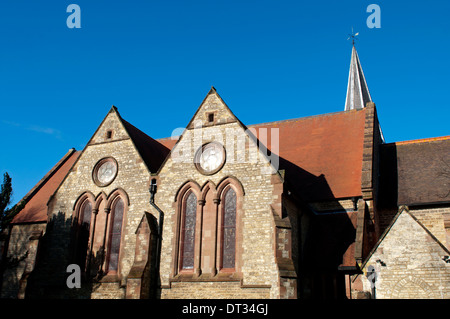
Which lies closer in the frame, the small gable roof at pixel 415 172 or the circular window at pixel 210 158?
the circular window at pixel 210 158

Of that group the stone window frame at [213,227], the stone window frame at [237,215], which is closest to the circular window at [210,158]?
the stone window frame at [213,227]

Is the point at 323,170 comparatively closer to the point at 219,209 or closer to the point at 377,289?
the point at 219,209

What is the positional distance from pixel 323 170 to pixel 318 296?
23.7 ft

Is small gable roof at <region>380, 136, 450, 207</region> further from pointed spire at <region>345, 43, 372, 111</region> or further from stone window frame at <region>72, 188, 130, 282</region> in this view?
pointed spire at <region>345, 43, 372, 111</region>

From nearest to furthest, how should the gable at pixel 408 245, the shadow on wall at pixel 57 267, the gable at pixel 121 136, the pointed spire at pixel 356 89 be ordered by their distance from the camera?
the gable at pixel 408 245, the shadow on wall at pixel 57 267, the gable at pixel 121 136, the pointed spire at pixel 356 89

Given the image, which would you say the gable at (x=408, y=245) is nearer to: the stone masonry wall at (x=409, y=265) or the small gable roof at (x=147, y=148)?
the stone masonry wall at (x=409, y=265)

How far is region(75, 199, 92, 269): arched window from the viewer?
20719mm

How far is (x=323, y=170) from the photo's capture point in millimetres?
23312

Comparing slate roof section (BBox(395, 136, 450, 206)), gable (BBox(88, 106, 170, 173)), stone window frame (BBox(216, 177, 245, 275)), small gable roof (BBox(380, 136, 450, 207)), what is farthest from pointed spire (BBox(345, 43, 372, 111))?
stone window frame (BBox(216, 177, 245, 275))

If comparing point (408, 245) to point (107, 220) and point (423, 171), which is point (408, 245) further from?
point (107, 220)

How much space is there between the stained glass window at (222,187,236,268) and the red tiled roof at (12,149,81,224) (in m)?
11.5

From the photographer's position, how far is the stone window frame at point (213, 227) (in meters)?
17.5

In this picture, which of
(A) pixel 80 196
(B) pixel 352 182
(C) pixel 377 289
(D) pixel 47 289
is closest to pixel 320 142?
(B) pixel 352 182

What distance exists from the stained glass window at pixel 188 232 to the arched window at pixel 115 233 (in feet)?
10.6
